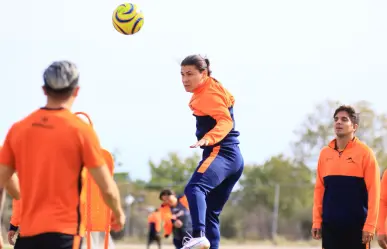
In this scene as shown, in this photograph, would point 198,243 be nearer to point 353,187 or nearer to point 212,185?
point 212,185

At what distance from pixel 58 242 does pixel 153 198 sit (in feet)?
125

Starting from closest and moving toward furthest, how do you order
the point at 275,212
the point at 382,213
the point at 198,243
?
the point at 198,243, the point at 382,213, the point at 275,212

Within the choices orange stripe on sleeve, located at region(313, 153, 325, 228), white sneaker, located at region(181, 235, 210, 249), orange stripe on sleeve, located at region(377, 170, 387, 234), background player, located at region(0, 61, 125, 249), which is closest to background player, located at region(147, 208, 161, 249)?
orange stripe on sleeve, located at region(313, 153, 325, 228)

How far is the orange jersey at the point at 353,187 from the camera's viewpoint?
10617 millimetres

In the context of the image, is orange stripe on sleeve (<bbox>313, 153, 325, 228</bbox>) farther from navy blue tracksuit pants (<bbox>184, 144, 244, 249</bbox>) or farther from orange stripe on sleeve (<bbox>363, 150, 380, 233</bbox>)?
navy blue tracksuit pants (<bbox>184, 144, 244, 249</bbox>)

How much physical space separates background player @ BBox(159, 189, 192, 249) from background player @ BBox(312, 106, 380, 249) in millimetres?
14023

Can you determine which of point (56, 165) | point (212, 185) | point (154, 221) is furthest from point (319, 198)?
point (154, 221)

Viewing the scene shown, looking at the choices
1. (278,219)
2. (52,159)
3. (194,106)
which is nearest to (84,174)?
(52,159)

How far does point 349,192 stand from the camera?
10.8 meters

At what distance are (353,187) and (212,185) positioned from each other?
153 centimetres

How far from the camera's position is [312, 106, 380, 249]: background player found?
10641 millimetres

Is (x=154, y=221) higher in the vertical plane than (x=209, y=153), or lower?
lower

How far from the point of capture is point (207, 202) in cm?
1095

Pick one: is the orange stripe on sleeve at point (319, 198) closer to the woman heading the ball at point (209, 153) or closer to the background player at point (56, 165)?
the woman heading the ball at point (209, 153)
